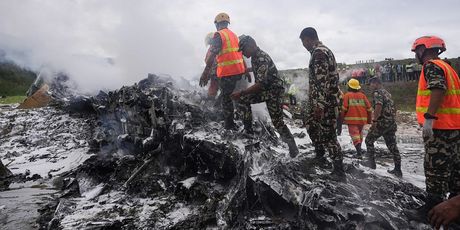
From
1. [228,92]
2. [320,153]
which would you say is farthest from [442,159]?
[228,92]

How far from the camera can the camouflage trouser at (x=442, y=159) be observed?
2.95 metres

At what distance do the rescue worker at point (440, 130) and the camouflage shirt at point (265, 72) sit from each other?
6.51 feet

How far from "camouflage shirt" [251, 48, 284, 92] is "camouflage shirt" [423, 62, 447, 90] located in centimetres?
201

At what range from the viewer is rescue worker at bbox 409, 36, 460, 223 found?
2.88 metres

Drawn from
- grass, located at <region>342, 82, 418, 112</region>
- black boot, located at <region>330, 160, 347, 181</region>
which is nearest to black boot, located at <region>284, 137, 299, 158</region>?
black boot, located at <region>330, 160, 347, 181</region>

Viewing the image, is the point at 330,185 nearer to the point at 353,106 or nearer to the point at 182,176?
Answer: the point at 182,176

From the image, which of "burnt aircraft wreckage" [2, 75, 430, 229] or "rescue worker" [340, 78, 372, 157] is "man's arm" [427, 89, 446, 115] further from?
"rescue worker" [340, 78, 372, 157]

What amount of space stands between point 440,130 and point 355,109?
9.33 ft

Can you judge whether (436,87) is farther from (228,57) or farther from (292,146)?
(228,57)

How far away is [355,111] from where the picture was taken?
5.80 meters

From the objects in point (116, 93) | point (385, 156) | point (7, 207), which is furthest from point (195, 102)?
point (385, 156)

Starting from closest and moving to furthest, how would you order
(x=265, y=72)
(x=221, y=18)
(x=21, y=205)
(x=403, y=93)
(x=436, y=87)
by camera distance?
(x=436, y=87)
(x=21, y=205)
(x=265, y=72)
(x=221, y=18)
(x=403, y=93)

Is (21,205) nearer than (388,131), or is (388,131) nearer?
(21,205)

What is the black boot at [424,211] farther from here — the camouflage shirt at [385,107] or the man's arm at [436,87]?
the camouflage shirt at [385,107]
